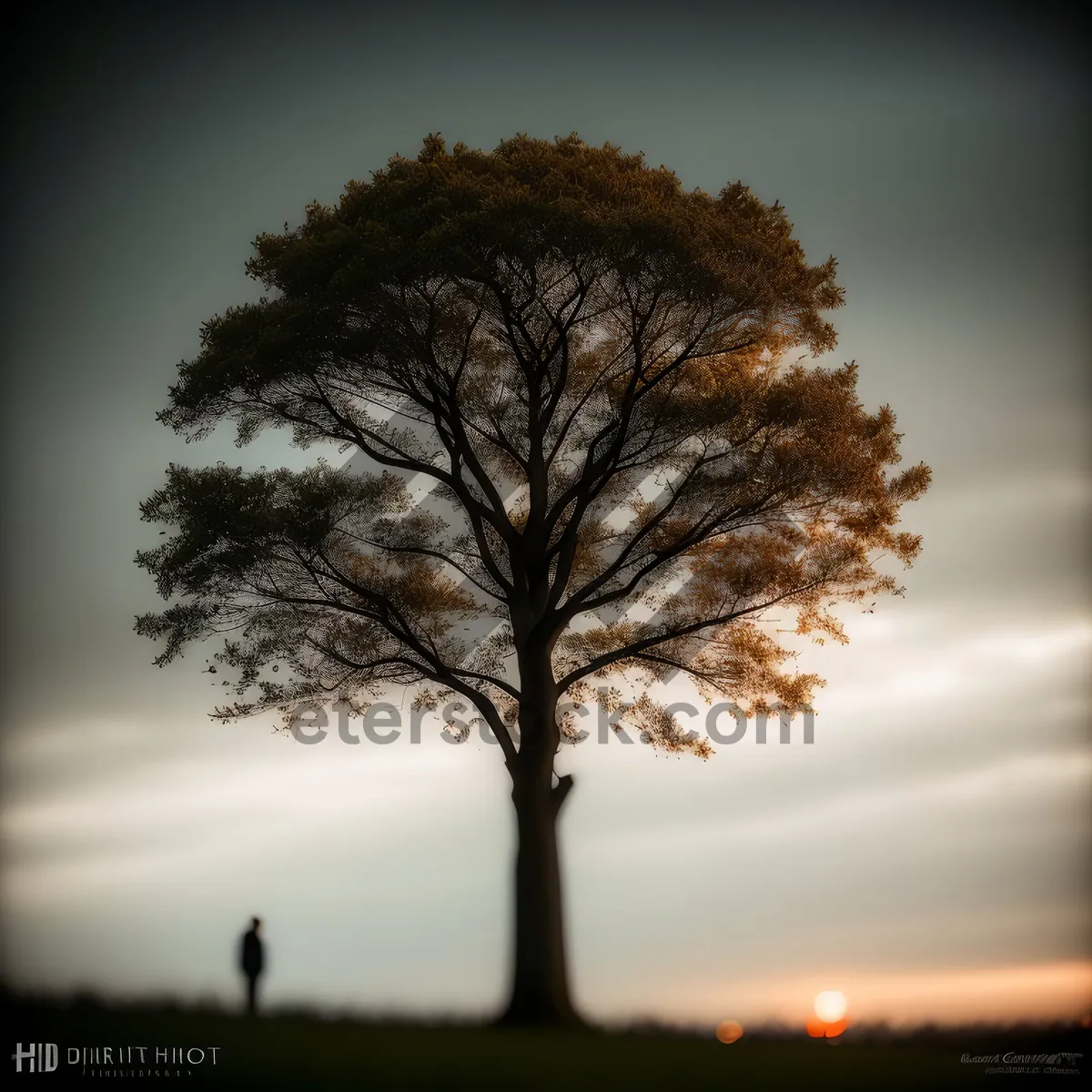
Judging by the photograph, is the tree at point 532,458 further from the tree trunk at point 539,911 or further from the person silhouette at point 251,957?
the person silhouette at point 251,957

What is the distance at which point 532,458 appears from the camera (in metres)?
18.0

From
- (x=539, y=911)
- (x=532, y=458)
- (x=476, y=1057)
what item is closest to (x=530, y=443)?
(x=532, y=458)

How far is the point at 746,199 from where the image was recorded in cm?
1731

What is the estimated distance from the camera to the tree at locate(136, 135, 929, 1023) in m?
15.9

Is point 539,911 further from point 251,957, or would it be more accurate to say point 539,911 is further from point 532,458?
point 532,458

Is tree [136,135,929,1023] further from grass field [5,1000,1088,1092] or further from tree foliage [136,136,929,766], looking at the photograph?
grass field [5,1000,1088,1092]

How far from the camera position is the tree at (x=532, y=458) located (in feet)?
52.1

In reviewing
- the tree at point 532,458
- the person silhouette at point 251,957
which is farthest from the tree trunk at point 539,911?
the person silhouette at point 251,957

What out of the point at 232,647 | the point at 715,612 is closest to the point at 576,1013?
the point at 715,612

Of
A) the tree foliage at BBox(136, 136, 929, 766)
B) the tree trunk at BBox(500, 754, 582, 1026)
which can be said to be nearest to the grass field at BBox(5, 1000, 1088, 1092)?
the tree trunk at BBox(500, 754, 582, 1026)

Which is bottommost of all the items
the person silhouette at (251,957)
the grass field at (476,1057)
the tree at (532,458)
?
the grass field at (476,1057)

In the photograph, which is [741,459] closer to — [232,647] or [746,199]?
[746,199]

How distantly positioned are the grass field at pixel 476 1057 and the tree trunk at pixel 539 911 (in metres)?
1.05

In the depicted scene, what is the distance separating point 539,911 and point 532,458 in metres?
7.11
